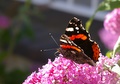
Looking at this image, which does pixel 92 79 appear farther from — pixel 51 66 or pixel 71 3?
pixel 71 3

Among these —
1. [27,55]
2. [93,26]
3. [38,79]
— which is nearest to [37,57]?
[27,55]

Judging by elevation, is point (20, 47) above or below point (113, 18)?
below

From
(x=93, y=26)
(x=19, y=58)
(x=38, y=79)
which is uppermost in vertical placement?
(x=38, y=79)

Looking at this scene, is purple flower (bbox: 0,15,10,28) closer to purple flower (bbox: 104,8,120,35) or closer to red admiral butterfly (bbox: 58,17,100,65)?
purple flower (bbox: 104,8,120,35)

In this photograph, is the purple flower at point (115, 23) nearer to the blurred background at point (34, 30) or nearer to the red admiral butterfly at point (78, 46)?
the red admiral butterfly at point (78, 46)

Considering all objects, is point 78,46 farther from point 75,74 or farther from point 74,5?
point 74,5

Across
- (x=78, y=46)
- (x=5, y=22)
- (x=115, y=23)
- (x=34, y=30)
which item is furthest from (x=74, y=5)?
(x=78, y=46)

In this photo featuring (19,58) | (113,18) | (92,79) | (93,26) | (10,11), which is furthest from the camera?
(19,58)
